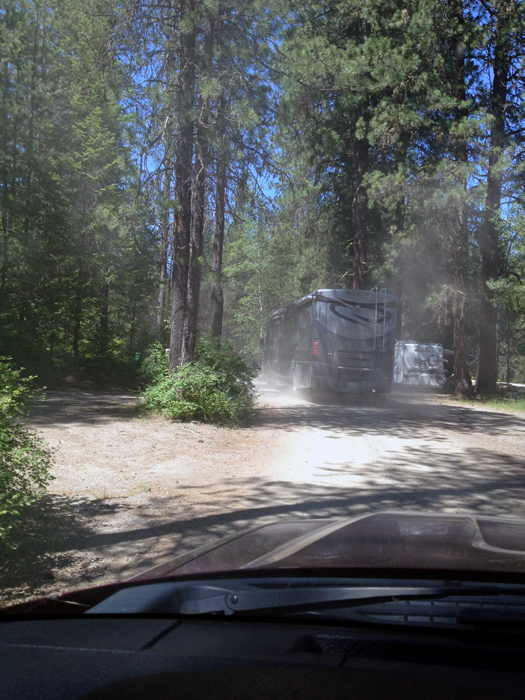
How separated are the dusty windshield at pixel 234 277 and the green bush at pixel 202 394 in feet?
0.20

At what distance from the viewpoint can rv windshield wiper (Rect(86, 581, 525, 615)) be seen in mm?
1831

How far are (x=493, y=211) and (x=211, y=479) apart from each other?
17249mm

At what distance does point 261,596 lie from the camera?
6.29 ft

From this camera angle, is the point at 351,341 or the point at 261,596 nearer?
the point at 261,596

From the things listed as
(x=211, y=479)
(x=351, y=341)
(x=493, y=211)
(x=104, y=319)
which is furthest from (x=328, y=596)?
(x=104, y=319)

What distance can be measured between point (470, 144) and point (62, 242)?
15.1m

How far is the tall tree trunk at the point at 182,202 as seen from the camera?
13031 mm

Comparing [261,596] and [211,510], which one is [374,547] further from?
[211,510]

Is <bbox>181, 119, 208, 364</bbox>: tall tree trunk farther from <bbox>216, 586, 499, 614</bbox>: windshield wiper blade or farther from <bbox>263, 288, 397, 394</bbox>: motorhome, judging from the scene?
<bbox>216, 586, 499, 614</bbox>: windshield wiper blade

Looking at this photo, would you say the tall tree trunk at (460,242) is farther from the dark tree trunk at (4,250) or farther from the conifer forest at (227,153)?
the dark tree trunk at (4,250)

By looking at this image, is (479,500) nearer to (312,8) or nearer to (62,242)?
(62,242)

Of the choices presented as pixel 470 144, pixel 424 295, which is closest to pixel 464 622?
pixel 470 144

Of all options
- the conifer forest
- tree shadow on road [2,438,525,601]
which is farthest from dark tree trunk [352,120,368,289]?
tree shadow on road [2,438,525,601]

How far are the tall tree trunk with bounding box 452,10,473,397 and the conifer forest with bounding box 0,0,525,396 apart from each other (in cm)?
8
